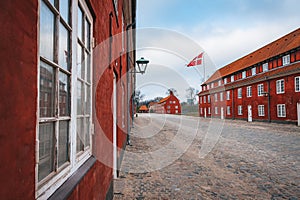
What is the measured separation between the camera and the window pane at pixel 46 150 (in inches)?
44.3

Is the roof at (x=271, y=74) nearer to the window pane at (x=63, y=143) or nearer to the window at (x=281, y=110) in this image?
the window at (x=281, y=110)

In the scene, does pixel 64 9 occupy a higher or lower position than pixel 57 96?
higher

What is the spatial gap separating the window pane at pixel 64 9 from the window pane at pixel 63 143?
0.75 meters

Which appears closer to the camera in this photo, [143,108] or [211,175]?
[211,175]

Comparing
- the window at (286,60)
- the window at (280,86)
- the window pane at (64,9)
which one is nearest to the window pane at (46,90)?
the window pane at (64,9)

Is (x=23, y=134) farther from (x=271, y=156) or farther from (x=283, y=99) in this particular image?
(x=283, y=99)

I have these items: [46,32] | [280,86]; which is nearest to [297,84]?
[280,86]

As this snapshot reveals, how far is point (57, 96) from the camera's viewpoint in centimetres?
135

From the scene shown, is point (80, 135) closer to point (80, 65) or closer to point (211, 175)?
point (80, 65)

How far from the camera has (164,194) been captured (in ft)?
12.6

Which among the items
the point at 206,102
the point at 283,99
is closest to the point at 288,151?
the point at 283,99

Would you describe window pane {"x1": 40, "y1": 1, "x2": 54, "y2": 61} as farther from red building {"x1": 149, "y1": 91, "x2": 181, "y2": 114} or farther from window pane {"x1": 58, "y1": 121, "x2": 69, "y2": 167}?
red building {"x1": 149, "y1": 91, "x2": 181, "y2": 114}

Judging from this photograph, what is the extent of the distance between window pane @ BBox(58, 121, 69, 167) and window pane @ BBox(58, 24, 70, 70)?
415 millimetres

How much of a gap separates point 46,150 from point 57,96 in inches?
13.5
